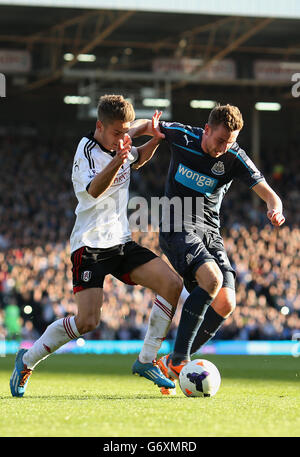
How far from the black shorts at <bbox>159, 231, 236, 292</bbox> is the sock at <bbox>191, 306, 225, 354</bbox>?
268mm

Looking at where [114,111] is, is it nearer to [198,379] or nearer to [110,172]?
[110,172]

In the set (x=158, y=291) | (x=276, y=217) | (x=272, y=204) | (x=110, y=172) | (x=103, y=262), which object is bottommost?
(x=158, y=291)

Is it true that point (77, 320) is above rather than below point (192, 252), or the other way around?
below

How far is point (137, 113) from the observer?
73.7ft

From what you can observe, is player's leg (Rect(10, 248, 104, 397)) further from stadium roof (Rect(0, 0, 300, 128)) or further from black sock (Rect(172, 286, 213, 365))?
stadium roof (Rect(0, 0, 300, 128))

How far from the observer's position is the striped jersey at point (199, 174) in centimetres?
677

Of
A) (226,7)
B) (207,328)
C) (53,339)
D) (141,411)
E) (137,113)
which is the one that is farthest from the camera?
(137,113)

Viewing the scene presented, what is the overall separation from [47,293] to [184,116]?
1470 cm

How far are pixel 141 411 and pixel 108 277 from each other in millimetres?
15902

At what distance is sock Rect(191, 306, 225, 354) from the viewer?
6.79 m

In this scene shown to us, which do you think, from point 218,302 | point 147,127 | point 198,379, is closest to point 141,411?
point 198,379

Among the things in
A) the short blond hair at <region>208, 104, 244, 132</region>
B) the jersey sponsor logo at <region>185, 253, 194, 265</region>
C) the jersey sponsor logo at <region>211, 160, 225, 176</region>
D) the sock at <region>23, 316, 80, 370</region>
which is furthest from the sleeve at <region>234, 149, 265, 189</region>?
the sock at <region>23, 316, 80, 370</region>
